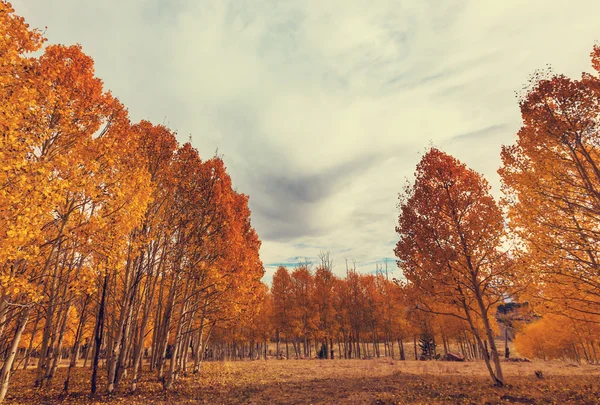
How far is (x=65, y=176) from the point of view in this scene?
26.1ft

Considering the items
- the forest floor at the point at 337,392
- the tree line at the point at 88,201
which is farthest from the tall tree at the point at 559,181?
the tree line at the point at 88,201

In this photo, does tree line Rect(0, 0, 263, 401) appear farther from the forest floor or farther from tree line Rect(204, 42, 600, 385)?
tree line Rect(204, 42, 600, 385)

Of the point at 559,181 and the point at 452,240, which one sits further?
the point at 452,240

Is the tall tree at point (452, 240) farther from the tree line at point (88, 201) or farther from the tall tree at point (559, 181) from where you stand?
the tree line at point (88, 201)

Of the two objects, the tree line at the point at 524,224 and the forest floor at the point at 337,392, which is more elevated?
the tree line at the point at 524,224

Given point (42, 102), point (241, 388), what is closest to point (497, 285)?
point (241, 388)

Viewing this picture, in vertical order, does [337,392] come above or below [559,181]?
below

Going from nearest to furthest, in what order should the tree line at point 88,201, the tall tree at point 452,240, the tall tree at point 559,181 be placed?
the tree line at point 88,201
the tall tree at point 559,181
the tall tree at point 452,240

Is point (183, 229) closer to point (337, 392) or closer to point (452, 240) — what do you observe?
point (337, 392)

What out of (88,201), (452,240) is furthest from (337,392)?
(88,201)

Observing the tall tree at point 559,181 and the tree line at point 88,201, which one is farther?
the tall tree at point 559,181

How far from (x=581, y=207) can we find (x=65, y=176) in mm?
16871

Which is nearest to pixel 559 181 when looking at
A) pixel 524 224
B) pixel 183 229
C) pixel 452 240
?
pixel 524 224

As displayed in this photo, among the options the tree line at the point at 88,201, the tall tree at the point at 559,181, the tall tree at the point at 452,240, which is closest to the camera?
the tree line at the point at 88,201
